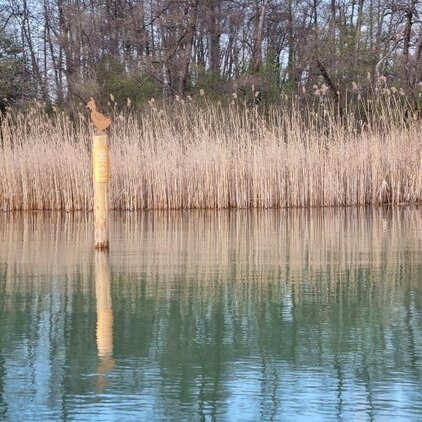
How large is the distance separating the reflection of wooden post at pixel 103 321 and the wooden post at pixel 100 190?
2.57ft

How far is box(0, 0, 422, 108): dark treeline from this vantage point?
23.7m

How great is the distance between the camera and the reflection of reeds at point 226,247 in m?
5.61

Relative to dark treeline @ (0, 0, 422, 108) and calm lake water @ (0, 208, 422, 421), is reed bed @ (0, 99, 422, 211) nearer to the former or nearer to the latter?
calm lake water @ (0, 208, 422, 421)

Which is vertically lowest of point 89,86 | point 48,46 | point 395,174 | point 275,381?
point 275,381

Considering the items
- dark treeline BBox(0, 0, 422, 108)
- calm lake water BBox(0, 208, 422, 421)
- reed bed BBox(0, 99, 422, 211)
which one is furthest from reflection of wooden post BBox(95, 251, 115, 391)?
dark treeline BBox(0, 0, 422, 108)

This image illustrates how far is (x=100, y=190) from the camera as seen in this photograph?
24.7 ft

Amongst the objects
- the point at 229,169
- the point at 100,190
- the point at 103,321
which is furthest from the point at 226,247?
the point at 229,169

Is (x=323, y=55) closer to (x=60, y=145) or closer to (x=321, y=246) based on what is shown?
(x=60, y=145)

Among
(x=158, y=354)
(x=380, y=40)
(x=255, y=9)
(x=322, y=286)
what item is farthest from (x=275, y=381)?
(x=255, y=9)

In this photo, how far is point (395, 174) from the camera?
1302 cm

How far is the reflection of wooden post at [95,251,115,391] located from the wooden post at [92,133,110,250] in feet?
2.57

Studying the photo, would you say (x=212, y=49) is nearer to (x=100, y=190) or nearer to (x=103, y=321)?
(x=100, y=190)

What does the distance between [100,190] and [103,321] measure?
3460mm

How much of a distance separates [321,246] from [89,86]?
16.0m
